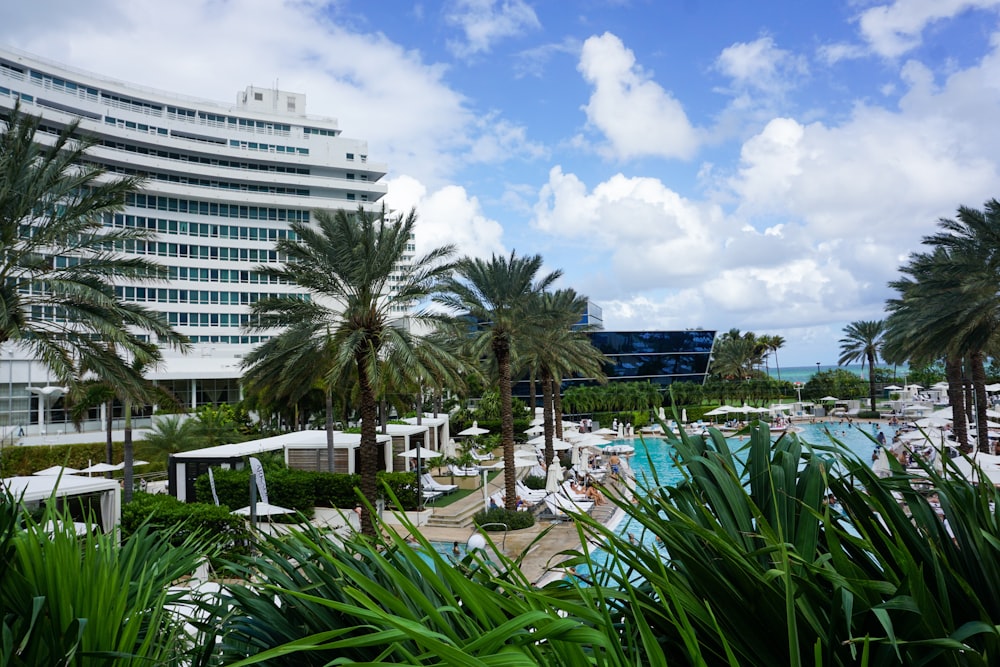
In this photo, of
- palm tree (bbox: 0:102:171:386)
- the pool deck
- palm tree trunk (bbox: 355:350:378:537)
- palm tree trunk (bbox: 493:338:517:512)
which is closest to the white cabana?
palm tree (bbox: 0:102:171:386)

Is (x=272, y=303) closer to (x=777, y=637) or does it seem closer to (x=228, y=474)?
(x=228, y=474)

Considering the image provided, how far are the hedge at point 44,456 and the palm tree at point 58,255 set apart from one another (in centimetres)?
1379

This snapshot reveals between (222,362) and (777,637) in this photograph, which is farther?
(222,362)

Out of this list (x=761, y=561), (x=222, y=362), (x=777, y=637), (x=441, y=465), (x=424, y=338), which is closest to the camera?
(x=777, y=637)

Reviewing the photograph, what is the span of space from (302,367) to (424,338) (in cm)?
312

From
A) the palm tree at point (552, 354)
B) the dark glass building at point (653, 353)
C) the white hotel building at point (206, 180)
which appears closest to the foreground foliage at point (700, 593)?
the palm tree at point (552, 354)

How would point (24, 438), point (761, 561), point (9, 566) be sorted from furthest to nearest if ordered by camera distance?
point (24, 438), point (9, 566), point (761, 561)

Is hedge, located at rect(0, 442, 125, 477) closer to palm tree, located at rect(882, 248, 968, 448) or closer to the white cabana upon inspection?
the white cabana

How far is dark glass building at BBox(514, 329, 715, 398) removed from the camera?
65875 mm

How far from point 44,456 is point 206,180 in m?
39.2

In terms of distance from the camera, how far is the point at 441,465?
3034cm

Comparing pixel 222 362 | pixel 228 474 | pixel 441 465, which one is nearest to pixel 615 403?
pixel 441 465

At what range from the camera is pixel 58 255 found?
44.7ft

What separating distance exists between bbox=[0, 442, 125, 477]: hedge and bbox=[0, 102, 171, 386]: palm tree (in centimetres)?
1379
